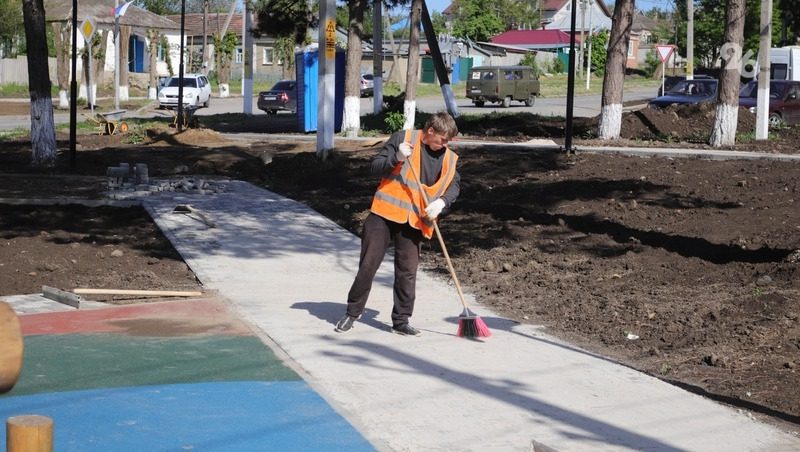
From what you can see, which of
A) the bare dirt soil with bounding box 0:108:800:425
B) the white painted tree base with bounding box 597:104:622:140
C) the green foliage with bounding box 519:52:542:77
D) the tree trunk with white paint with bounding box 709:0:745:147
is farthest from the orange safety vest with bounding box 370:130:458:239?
the green foliage with bounding box 519:52:542:77

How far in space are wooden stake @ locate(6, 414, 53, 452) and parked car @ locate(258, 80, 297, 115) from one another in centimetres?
4124

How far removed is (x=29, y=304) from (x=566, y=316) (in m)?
4.34

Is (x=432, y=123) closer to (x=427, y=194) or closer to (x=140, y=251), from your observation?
(x=427, y=194)

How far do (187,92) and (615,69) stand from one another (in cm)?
2838

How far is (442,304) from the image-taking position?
959 cm

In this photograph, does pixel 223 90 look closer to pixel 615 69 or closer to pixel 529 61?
pixel 529 61

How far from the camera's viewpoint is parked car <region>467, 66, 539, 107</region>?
1969 inches

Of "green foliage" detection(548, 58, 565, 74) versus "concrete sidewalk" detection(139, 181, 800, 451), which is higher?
"green foliage" detection(548, 58, 565, 74)

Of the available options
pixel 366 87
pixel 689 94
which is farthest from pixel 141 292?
pixel 366 87

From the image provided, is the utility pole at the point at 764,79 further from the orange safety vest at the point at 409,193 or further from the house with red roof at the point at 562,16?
the house with red roof at the point at 562,16

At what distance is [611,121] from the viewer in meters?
23.2

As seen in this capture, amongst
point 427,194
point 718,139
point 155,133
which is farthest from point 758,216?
point 155,133

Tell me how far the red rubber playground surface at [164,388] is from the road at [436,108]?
85.2ft

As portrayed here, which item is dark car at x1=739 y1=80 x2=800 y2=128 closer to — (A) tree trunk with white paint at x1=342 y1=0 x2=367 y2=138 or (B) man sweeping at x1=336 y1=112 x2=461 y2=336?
(A) tree trunk with white paint at x1=342 y1=0 x2=367 y2=138
